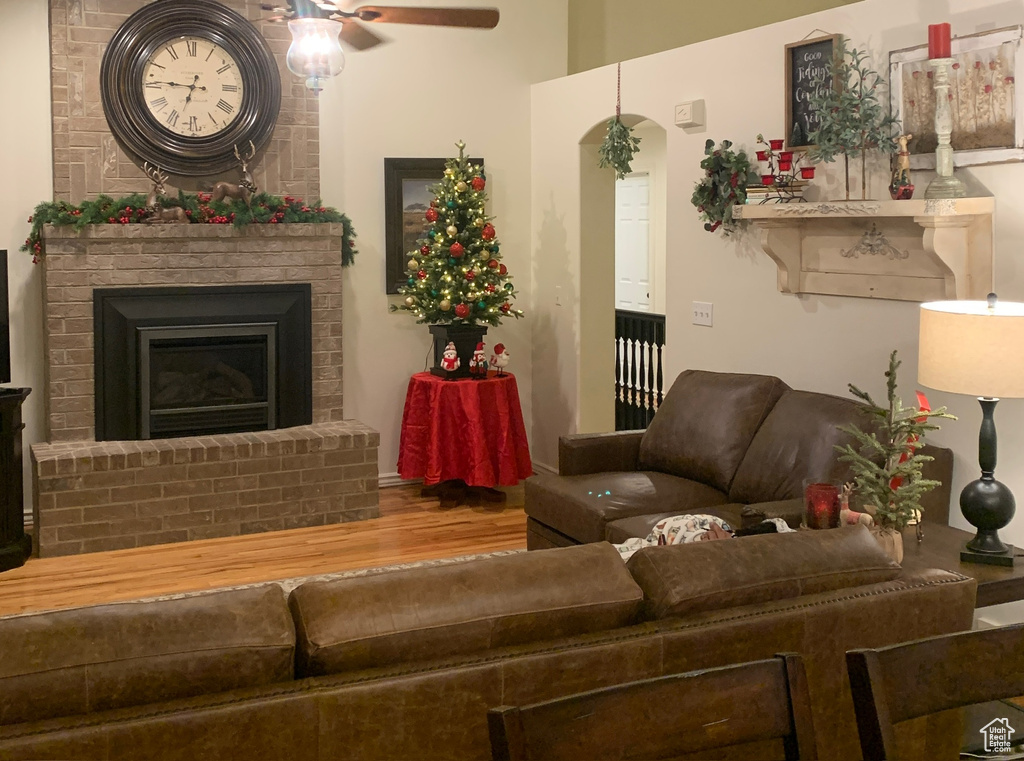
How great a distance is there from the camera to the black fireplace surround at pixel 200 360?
19.3 feet

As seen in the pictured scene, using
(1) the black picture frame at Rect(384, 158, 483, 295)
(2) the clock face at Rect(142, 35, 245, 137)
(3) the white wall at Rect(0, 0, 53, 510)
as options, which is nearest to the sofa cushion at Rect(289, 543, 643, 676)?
(3) the white wall at Rect(0, 0, 53, 510)

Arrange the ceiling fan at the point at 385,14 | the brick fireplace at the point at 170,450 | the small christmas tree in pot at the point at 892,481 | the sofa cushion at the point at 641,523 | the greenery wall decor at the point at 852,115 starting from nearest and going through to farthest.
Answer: the small christmas tree in pot at the point at 892,481
the sofa cushion at the point at 641,523
the ceiling fan at the point at 385,14
the greenery wall decor at the point at 852,115
the brick fireplace at the point at 170,450

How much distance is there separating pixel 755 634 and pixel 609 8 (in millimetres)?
5396

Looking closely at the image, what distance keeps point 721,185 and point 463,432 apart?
6.91 ft

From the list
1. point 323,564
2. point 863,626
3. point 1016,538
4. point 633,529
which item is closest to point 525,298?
point 323,564

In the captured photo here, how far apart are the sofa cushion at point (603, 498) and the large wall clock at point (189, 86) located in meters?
2.82

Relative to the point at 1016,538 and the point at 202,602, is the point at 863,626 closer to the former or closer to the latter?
the point at 202,602

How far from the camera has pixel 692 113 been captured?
17.9ft

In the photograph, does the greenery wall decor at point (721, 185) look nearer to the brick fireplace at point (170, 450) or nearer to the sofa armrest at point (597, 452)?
the sofa armrest at point (597, 452)

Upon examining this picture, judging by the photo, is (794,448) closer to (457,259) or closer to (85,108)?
(457,259)

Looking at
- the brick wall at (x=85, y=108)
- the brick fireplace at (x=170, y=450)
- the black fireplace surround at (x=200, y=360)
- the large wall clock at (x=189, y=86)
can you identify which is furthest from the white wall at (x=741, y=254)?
the brick wall at (x=85, y=108)

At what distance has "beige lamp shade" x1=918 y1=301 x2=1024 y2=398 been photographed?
3238 mm

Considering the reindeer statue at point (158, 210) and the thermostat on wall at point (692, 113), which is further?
the reindeer statue at point (158, 210)

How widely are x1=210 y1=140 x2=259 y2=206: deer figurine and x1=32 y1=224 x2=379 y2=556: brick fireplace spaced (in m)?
0.18
